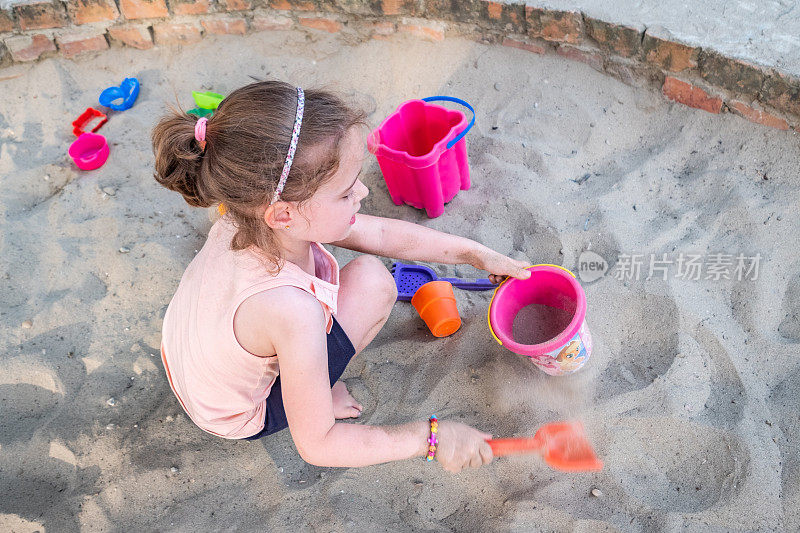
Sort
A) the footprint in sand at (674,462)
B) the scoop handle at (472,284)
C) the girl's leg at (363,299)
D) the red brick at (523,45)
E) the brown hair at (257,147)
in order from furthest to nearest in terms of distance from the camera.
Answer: the red brick at (523,45) → the scoop handle at (472,284) → the girl's leg at (363,299) → the footprint in sand at (674,462) → the brown hair at (257,147)

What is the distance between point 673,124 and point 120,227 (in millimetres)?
1812

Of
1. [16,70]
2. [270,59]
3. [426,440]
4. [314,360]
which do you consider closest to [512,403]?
[426,440]

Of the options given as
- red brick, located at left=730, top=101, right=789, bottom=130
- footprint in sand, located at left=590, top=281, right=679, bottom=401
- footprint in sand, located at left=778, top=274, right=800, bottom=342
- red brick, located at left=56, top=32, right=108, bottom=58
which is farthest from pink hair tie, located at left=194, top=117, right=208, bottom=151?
red brick, located at left=56, top=32, right=108, bottom=58

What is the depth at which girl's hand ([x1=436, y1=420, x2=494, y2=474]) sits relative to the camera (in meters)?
1.39

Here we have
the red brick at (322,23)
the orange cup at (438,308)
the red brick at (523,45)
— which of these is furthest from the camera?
the red brick at (322,23)

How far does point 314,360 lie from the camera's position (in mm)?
1227

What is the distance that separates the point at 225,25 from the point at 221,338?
6.07 ft

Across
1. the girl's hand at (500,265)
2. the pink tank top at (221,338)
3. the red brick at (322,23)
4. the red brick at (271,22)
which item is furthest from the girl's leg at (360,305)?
the red brick at (271,22)

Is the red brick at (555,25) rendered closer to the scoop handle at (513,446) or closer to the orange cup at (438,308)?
the orange cup at (438,308)

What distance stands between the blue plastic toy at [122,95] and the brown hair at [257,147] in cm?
142

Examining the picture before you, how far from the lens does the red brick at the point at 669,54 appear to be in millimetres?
2023

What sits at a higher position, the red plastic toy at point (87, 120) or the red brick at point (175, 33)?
the red brick at point (175, 33)

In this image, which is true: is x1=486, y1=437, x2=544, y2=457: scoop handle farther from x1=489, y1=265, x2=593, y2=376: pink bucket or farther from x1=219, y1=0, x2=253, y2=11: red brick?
x1=219, y1=0, x2=253, y2=11: red brick

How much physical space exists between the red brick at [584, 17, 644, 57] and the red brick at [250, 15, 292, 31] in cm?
121
